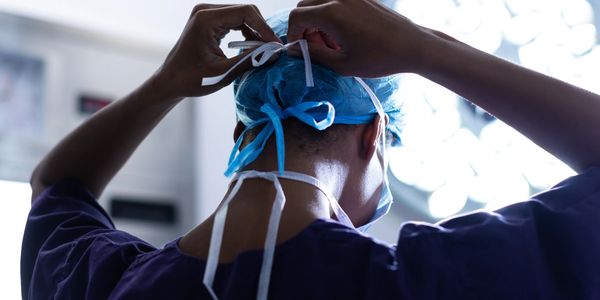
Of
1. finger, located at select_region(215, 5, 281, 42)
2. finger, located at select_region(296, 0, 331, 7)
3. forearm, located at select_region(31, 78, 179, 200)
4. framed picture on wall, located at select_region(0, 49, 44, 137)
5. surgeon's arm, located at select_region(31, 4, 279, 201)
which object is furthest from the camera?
framed picture on wall, located at select_region(0, 49, 44, 137)

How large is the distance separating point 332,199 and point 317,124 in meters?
0.11

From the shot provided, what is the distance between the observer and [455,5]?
2049 mm

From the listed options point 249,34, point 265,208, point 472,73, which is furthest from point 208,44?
point 472,73

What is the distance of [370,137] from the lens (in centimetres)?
119

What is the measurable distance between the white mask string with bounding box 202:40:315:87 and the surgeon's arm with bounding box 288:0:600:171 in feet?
0.27

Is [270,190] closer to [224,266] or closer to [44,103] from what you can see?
[224,266]

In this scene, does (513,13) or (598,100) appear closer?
(598,100)

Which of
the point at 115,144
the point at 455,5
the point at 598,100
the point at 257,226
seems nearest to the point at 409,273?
the point at 257,226

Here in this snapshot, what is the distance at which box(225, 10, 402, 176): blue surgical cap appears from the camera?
1.13 meters

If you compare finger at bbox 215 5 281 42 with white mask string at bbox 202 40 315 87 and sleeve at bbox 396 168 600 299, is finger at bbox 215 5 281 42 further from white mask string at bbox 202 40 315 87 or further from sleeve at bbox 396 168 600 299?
sleeve at bbox 396 168 600 299

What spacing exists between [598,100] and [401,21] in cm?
26

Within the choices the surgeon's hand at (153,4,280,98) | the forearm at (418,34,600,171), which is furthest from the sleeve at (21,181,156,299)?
the forearm at (418,34,600,171)

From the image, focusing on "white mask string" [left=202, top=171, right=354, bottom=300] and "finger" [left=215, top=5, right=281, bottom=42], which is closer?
"white mask string" [left=202, top=171, right=354, bottom=300]

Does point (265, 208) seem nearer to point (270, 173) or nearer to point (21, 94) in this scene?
point (270, 173)
